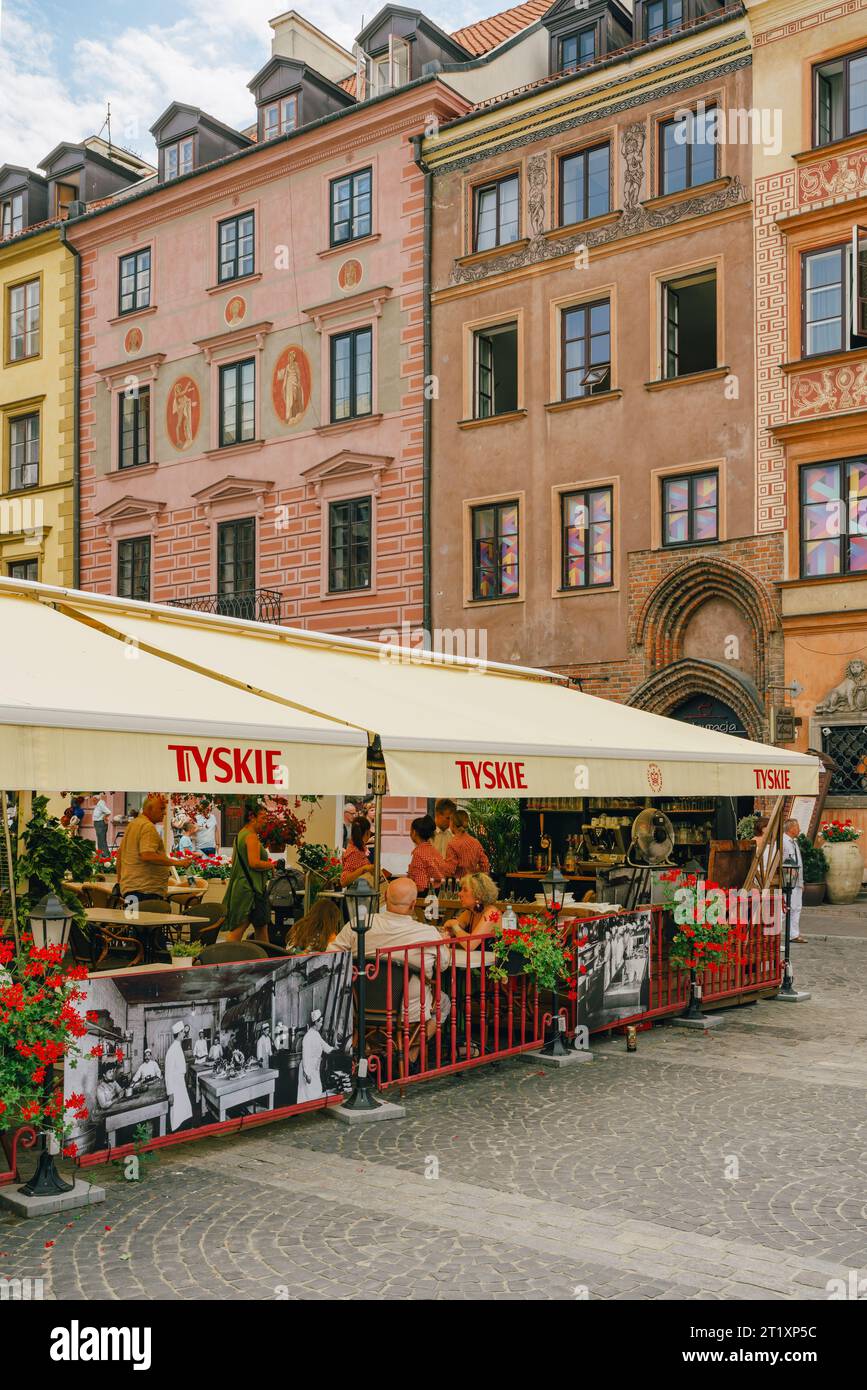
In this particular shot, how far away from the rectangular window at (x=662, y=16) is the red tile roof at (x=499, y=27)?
583 cm

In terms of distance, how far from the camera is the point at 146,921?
11711 millimetres

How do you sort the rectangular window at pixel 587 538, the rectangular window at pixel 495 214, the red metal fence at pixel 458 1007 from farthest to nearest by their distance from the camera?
the rectangular window at pixel 495 214, the rectangular window at pixel 587 538, the red metal fence at pixel 458 1007

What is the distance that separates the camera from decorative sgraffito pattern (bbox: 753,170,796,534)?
2127cm

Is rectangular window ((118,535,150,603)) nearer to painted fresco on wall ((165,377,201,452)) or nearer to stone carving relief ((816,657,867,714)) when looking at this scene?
painted fresco on wall ((165,377,201,452))

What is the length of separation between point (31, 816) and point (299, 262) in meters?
20.4

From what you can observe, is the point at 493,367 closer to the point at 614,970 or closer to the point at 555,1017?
the point at 614,970

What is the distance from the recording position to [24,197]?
115 feet

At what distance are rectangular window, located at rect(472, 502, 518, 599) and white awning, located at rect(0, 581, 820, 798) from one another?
12.2 meters

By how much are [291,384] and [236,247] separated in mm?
3920

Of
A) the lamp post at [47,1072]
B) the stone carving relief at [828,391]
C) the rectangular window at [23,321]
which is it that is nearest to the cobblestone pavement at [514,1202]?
the lamp post at [47,1072]

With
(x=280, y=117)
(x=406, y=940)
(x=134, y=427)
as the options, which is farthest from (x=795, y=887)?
(x=280, y=117)

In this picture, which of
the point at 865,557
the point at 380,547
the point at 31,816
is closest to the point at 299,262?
the point at 380,547

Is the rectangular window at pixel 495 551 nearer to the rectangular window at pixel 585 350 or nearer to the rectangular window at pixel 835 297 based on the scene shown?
the rectangular window at pixel 585 350

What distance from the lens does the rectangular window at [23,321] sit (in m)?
34.1
